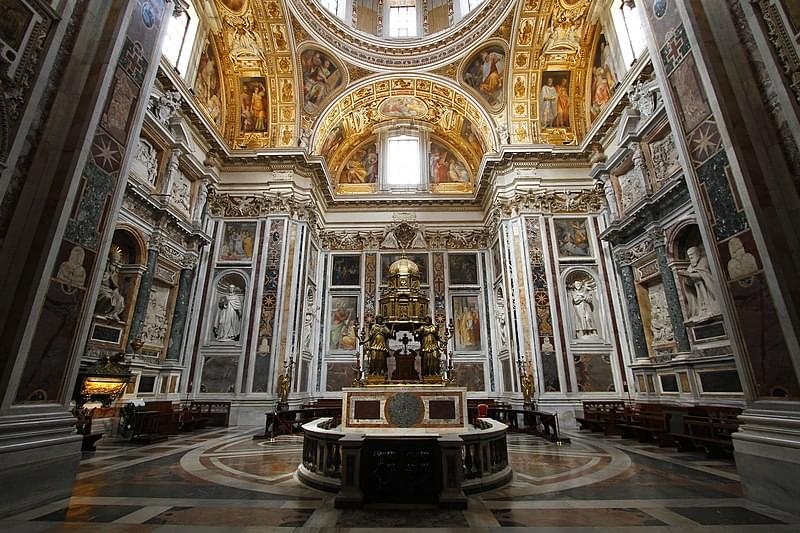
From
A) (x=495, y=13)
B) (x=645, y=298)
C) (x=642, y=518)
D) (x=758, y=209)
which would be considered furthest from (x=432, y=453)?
(x=495, y=13)

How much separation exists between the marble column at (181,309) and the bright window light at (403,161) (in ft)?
36.1

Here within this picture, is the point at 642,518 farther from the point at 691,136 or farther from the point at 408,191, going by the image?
the point at 408,191

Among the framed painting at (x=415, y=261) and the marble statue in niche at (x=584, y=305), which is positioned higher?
the framed painting at (x=415, y=261)

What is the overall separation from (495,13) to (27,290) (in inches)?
711

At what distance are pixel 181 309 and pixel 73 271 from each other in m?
8.83

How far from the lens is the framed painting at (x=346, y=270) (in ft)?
63.5

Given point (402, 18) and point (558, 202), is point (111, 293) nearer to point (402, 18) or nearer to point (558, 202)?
point (558, 202)

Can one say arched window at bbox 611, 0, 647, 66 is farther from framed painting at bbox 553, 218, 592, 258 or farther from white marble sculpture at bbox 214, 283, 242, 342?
white marble sculpture at bbox 214, 283, 242, 342

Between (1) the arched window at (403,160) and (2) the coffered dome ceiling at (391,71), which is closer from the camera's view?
(2) the coffered dome ceiling at (391,71)

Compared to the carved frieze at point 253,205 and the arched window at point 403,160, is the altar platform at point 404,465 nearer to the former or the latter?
the carved frieze at point 253,205

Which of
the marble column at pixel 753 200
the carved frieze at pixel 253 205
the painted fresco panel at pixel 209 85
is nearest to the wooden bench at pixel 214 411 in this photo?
the carved frieze at pixel 253 205

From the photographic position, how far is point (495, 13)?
53.1 feet

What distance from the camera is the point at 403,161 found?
21.4 meters

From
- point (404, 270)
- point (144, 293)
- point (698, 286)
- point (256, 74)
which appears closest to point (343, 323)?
point (404, 270)
